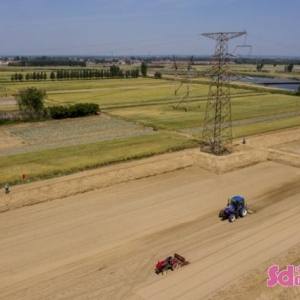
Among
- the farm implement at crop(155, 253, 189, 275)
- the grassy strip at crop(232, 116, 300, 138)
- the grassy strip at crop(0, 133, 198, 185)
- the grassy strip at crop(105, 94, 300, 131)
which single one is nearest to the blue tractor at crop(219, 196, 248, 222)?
the farm implement at crop(155, 253, 189, 275)

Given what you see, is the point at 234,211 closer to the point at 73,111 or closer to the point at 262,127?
the point at 262,127


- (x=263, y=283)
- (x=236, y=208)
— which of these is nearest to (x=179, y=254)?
(x=263, y=283)

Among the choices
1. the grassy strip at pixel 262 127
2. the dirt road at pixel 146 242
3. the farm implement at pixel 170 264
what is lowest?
the dirt road at pixel 146 242

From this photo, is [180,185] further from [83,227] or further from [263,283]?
[263,283]

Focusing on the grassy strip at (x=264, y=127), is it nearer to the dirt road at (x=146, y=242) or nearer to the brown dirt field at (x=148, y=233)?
the brown dirt field at (x=148, y=233)

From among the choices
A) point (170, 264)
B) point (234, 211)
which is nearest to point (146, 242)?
point (170, 264)

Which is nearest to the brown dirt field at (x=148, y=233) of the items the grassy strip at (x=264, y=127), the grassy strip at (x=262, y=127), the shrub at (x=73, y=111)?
the grassy strip at (x=262, y=127)

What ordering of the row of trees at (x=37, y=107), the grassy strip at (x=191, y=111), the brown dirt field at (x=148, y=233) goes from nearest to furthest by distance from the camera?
1. the brown dirt field at (x=148, y=233)
2. the row of trees at (x=37, y=107)
3. the grassy strip at (x=191, y=111)
